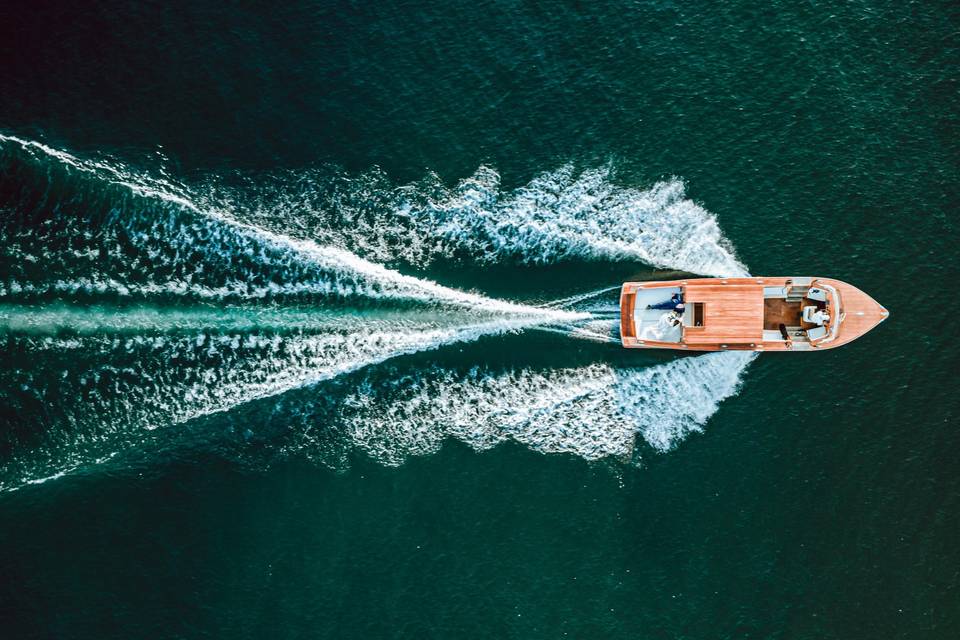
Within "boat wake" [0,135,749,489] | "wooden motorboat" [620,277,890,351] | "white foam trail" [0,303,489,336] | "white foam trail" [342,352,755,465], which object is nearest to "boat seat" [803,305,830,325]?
"wooden motorboat" [620,277,890,351]

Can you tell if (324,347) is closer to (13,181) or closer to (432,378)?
(432,378)

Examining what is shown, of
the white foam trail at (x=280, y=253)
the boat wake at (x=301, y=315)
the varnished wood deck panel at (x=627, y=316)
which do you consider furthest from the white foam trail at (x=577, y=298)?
the varnished wood deck panel at (x=627, y=316)

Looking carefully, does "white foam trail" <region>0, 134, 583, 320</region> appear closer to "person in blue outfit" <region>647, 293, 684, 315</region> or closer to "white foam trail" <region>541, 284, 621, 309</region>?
"white foam trail" <region>541, 284, 621, 309</region>

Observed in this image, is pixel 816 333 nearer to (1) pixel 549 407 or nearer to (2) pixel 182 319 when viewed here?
(1) pixel 549 407

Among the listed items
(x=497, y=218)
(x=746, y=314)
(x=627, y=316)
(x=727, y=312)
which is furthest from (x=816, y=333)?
(x=497, y=218)

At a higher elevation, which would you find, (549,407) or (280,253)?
(280,253)

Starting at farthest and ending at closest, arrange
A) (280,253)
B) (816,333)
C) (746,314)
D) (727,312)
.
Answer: (280,253), (816,333), (727,312), (746,314)
